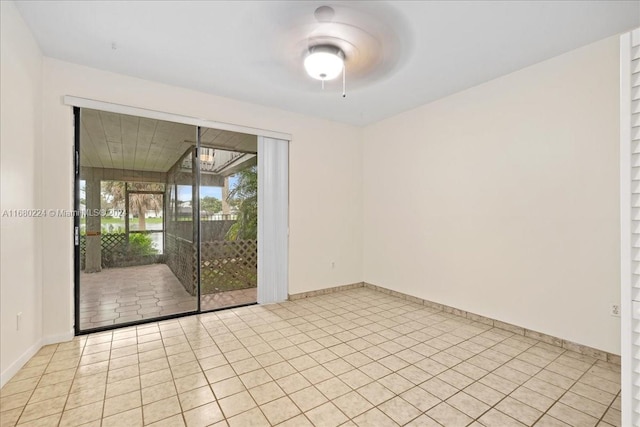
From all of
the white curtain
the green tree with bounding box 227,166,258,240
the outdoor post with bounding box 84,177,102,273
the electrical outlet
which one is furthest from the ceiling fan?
the electrical outlet

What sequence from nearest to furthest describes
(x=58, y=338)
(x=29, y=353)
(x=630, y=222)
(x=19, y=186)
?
(x=630, y=222)
(x=19, y=186)
(x=29, y=353)
(x=58, y=338)

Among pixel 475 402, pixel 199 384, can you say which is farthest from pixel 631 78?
pixel 199 384

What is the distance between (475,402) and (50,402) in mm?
2742

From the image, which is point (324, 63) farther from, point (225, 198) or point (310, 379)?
point (310, 379)

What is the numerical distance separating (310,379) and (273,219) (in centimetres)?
226

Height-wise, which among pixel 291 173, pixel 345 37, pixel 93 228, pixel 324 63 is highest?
pixel 345 37

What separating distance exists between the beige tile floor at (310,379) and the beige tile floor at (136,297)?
0.36 m

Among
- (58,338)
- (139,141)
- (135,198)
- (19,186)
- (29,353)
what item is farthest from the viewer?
(139,141)

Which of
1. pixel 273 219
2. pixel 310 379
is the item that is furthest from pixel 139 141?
pixel 310 379

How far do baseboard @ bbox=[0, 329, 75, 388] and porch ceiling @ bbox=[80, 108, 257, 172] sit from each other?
1.66 meters

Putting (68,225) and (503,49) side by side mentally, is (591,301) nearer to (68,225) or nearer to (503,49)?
(503,49)

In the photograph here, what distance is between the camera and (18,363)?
7.32ft

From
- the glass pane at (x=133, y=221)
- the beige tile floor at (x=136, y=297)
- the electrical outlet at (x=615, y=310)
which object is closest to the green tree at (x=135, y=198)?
the glass pane at (x=133, y=221)

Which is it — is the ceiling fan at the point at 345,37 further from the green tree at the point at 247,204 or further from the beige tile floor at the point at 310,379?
the beige tile floor at the point at 310,379
